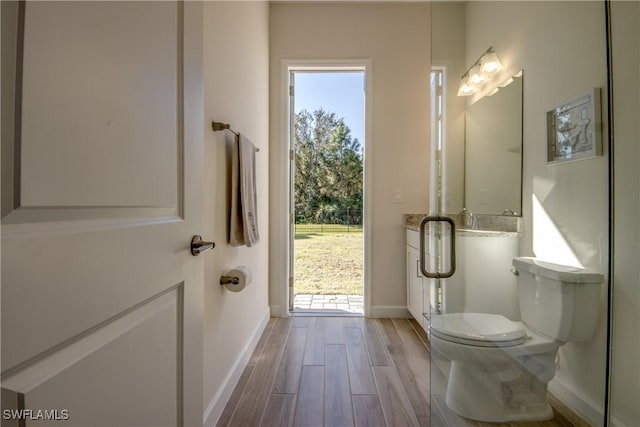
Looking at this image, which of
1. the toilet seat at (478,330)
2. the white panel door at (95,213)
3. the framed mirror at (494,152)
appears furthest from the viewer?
the framed mirror at (494,152)

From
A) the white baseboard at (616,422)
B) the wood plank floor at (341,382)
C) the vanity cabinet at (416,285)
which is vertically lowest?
the wood plank floor at (341,382)

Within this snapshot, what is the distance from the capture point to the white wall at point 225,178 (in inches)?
53.0

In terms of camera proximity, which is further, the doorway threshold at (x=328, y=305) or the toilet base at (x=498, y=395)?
the doorway threshold at (x=328, y=305)

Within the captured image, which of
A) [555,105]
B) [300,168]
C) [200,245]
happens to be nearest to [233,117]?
[200,245]

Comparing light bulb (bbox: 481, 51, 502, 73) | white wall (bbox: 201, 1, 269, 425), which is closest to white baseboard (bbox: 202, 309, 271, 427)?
white wall (bbox: 201, 1, 269, 425)

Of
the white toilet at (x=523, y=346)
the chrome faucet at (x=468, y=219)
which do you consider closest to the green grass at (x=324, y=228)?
the chrome faucet at (x=468, y=219)

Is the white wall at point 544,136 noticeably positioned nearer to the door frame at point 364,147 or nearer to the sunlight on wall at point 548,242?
the sunlight on wall at point 548,242

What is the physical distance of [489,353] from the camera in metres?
1.40

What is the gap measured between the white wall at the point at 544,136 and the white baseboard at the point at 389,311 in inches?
57.7

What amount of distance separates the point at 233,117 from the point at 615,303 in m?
2.08

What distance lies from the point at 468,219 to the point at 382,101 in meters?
1.56

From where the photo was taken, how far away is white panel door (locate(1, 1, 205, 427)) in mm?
381

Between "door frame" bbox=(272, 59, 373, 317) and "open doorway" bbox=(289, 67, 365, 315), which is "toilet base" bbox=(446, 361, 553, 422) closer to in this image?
"door frame" bbox=(272, 59, 373, 317)

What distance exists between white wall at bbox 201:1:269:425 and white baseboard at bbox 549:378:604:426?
1.61m
